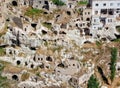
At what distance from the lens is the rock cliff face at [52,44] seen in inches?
5551

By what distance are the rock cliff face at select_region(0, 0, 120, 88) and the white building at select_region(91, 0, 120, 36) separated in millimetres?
784

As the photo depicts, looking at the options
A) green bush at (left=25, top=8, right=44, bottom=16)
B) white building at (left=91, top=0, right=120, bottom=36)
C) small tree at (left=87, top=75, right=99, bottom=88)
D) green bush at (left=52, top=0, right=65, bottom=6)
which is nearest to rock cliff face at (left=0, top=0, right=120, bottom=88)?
green bush at (left=25, top=8, right=44, bottom=16)

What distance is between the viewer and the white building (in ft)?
502

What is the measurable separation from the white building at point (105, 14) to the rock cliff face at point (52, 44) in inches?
30.9

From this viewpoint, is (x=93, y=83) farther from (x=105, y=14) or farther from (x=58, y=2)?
(x=58, y=2)

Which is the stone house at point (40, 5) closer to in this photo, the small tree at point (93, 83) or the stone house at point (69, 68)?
the stone house at point (69, 68)

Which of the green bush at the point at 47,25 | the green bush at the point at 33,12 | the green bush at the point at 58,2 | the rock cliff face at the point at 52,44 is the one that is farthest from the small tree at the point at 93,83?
the green bush at the point at 58,2

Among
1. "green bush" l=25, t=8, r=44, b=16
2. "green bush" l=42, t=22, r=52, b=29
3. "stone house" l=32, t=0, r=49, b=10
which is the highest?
"stone house" l=32, t=0, r=49, b=10

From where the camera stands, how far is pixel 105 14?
154375mm

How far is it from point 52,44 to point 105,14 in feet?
48.9

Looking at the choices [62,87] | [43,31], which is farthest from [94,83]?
[43,31]

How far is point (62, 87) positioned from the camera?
13962 centimetres

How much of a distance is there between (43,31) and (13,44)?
7.55 metres

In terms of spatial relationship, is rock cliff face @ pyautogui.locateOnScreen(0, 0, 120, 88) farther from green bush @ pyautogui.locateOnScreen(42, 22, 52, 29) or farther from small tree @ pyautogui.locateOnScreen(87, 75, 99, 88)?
small tree @ pyautogui.locateOnScreen(87, 75, 99, 88)
